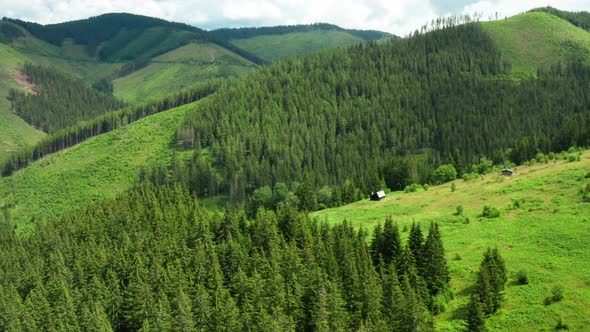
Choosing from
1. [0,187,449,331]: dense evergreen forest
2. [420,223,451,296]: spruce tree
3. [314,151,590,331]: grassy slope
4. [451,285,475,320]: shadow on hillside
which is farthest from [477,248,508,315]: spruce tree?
[0,187,449,331]: dense evergreen forest

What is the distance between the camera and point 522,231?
81.0m

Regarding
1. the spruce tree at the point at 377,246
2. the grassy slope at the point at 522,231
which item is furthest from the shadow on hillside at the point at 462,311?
the spruce tree at the point at 377,246

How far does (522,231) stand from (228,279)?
54401mm

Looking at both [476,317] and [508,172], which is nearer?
[476,317]

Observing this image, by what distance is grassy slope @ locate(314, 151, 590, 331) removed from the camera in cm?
6053

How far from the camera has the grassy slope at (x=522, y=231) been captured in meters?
60.5

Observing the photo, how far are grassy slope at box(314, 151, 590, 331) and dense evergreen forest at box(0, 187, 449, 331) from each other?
26.9 feet

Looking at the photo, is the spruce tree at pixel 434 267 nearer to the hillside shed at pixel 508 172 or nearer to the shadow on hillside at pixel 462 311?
the shadow on hillside at pixel 462 311

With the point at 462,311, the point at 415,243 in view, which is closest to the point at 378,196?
the point at 415,243

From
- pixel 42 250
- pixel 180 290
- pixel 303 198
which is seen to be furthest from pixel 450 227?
pixel 42 250

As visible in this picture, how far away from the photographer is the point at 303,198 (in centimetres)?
14612

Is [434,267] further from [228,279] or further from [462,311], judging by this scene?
[228,279]

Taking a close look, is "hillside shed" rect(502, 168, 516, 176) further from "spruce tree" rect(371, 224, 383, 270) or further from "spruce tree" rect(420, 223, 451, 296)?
"spruce tree" rect(420, 223, 451, 296)

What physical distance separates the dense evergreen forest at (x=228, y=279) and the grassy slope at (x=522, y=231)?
821 cm
